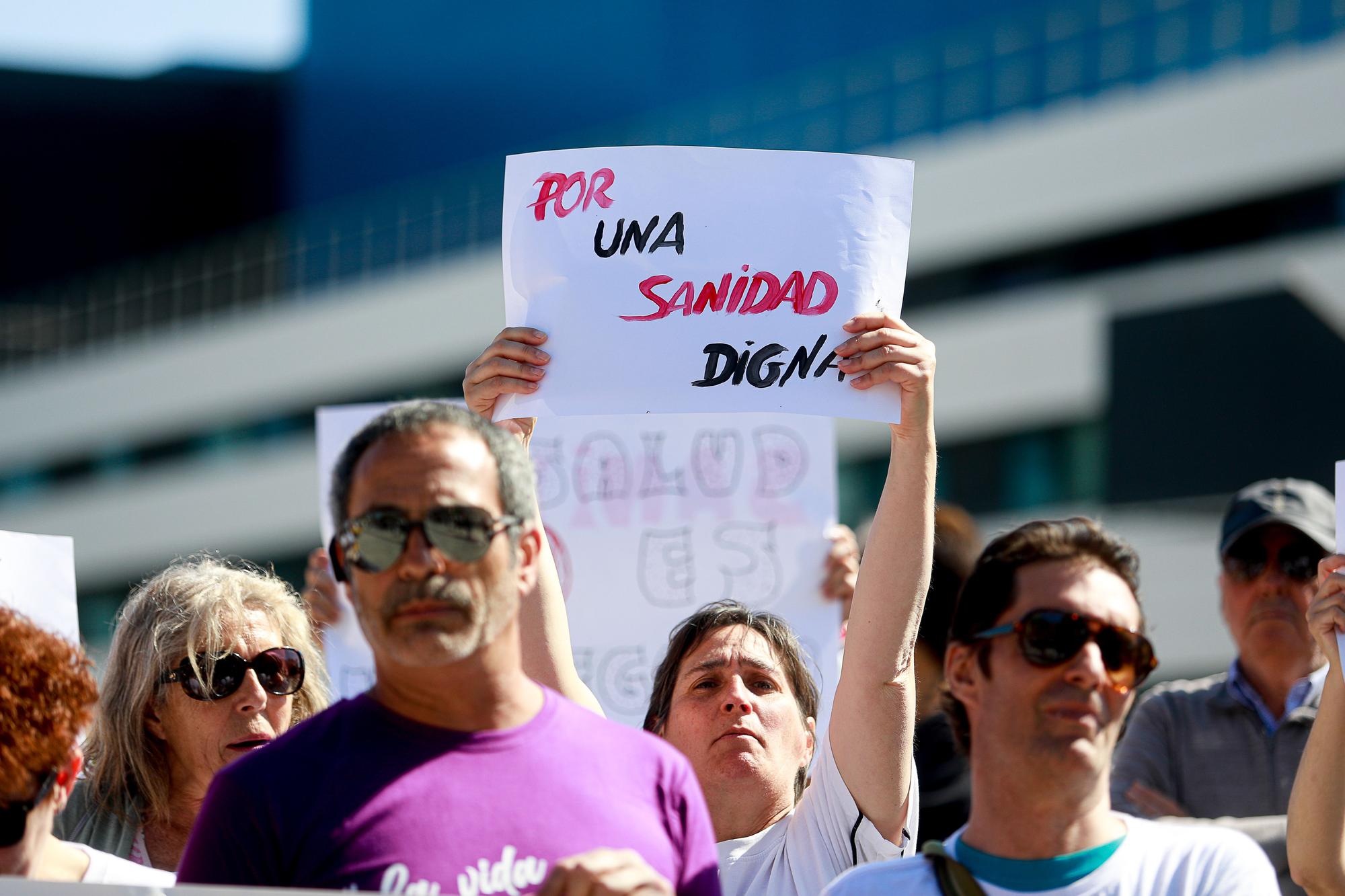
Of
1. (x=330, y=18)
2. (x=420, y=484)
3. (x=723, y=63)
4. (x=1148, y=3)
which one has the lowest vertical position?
(x=420, y=484)

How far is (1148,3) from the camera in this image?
26.1 meters

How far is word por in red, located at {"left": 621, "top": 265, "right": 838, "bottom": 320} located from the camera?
344cm

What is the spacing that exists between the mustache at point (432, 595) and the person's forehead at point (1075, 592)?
2.54ft

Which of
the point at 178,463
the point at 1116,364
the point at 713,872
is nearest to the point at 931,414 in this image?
the point at 713,872

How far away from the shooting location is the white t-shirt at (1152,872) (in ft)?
8.17

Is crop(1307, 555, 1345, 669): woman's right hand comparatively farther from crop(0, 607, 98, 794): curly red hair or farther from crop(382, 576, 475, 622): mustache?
crop(0, 607, 98, 794): curly red hair

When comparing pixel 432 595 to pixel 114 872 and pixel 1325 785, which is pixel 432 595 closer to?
pixel 114 872

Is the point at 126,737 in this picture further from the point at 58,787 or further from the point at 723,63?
the point at 723,63

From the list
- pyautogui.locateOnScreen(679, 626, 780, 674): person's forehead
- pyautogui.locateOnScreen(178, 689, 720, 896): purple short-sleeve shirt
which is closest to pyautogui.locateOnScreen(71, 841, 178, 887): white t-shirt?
pyautogui.locateOnScreen(178, 689, 720, 896): purple short-sleeve shirt

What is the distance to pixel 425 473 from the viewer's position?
2.43 meters

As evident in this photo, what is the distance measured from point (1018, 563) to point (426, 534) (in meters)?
0.86

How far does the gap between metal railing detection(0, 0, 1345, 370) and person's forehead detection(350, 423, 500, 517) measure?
24.2 m

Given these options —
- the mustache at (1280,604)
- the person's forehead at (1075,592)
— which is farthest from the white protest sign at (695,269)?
the mustache at (1280,604)

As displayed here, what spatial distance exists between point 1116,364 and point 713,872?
49.0ft
